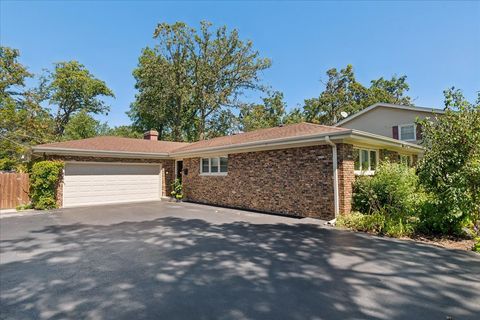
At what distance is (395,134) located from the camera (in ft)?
58.4

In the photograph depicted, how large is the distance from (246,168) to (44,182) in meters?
9.14

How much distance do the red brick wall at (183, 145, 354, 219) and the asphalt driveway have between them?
5.71 ft

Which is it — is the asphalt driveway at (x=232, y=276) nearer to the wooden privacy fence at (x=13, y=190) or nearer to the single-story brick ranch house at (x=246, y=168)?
the single-story brick ranch house at (x=246, y=168)

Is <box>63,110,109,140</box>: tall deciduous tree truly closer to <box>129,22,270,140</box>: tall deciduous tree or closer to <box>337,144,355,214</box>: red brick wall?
<box>129,22,270,140</box>: tall deciduous tree

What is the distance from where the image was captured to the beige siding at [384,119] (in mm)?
17434

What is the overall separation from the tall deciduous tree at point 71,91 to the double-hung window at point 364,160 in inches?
Answer: 1316

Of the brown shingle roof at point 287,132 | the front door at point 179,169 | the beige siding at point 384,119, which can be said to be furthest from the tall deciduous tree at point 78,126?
the beige siding at point 384,119

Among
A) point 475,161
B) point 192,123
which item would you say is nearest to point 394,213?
point 475,161

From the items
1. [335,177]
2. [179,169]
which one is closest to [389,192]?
[335,177]

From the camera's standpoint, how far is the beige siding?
17.4 meters

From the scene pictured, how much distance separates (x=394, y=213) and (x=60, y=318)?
7775mm

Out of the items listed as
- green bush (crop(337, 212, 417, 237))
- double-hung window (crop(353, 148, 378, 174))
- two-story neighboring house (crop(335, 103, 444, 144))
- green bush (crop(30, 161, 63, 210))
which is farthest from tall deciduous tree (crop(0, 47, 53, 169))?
two-story neighboring house (crop(335, 103, 444, 144))

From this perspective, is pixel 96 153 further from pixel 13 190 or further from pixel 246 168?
pixel 246 168

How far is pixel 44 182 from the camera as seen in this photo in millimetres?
11758
